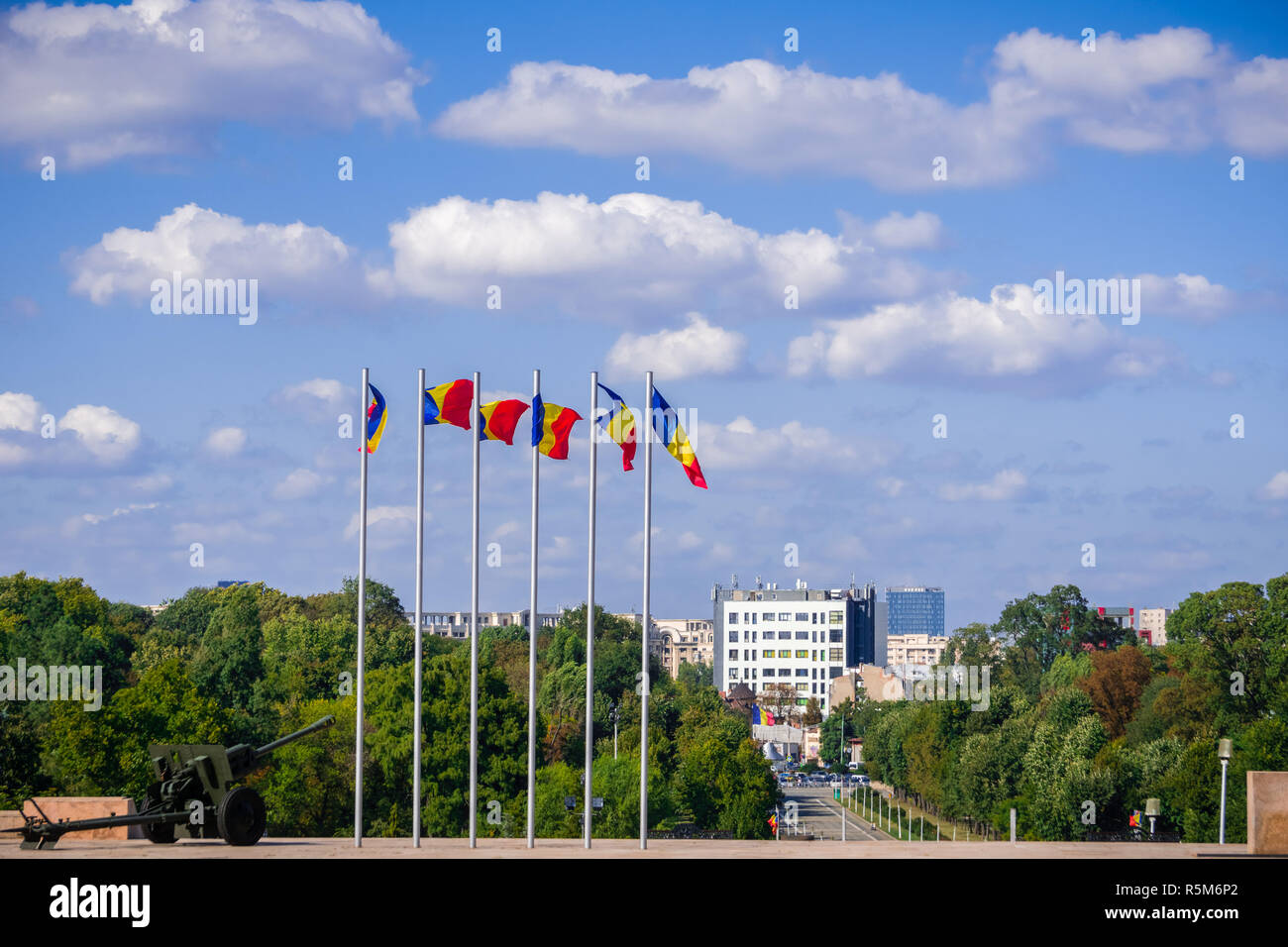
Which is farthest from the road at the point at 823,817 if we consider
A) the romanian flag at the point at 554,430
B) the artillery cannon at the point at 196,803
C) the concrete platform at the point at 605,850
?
the artillery cannon at the point at 196,803

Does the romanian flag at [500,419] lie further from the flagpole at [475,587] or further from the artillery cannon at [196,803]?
the artillery cannon at [196,803]

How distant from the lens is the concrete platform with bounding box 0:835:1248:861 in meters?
29.2

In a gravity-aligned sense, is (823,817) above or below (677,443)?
below

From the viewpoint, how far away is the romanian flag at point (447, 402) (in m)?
34.4

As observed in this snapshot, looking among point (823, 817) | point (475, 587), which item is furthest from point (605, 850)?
point (823, 817)

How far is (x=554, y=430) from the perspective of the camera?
34.4 m

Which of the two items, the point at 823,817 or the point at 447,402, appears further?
the point at 823,817

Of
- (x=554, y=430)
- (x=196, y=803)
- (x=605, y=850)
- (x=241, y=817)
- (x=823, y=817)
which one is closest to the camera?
(x=241, y=817)

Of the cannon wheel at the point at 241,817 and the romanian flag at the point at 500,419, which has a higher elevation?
the romanian flag at the point at 500,419

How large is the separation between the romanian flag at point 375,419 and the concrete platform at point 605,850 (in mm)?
9272

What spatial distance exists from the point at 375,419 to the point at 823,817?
8078cm

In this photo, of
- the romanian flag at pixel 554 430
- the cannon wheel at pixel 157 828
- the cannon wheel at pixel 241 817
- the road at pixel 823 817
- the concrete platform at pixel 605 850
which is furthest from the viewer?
the road at pixel 823 817

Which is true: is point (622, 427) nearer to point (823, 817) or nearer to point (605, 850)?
point (605, 850)

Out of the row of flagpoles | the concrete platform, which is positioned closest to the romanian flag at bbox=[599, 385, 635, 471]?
the row of flagpoles
